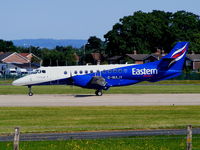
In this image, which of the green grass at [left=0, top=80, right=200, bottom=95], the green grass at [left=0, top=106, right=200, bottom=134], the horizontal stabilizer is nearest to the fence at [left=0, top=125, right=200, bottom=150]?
the green grass at [left=0, top=106, right=200, bottom=134]

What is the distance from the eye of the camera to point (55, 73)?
54812mm

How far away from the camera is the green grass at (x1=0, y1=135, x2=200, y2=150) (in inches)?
853

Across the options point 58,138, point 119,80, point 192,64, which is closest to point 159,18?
point 192,64

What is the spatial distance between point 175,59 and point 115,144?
32.8 meters

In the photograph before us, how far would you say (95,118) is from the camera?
34188 millimetres

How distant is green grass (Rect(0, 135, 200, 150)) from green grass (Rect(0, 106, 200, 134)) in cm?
476

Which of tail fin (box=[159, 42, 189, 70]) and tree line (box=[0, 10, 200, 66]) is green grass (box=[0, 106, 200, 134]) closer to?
tail fin (box=[159, 42, 189, 70])

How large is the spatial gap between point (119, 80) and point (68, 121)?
2226 centimetres

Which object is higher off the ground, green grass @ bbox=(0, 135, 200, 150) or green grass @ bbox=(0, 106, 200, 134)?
green grass @ bbox=(0, 106, 200, 134)

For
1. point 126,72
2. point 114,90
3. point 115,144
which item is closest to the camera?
point 115,144

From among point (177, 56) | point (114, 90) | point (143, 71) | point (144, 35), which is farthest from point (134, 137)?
point (144, 35)

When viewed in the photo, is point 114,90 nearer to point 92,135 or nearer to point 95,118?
point 95,118

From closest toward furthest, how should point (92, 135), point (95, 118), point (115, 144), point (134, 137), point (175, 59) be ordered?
point (115, 144), point (134, 137), point (92, 135), point (95, 118), point (175, 59)

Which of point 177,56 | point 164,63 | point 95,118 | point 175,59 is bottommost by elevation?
point 95,118
